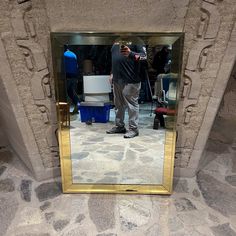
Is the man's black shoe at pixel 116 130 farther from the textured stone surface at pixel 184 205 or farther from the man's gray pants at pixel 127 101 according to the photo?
the textured stone surface at pixel 184 205

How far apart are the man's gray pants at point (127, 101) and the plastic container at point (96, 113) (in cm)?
5

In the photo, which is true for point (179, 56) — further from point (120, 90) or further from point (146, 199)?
point (146, 199)

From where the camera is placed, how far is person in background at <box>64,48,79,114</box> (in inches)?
38.6

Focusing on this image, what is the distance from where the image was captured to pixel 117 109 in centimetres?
112

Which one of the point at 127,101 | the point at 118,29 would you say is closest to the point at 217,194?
the point at 127,101

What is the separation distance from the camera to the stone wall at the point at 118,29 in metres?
0.87

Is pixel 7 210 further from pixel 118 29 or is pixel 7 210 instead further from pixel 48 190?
pixel 118 29

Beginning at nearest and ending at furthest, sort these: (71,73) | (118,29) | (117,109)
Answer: (118,29) < (71,73) < (117,109)

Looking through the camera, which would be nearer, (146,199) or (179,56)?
(179,56)

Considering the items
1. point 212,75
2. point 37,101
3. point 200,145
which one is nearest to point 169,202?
point 200,145

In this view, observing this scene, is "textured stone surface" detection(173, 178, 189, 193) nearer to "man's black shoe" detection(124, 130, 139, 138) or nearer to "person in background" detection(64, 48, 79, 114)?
"man's black shoe" detection(124, 130, 139, 138)

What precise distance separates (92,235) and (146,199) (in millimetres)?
306

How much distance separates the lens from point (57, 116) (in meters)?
1.04

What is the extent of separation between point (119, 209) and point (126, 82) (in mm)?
567
